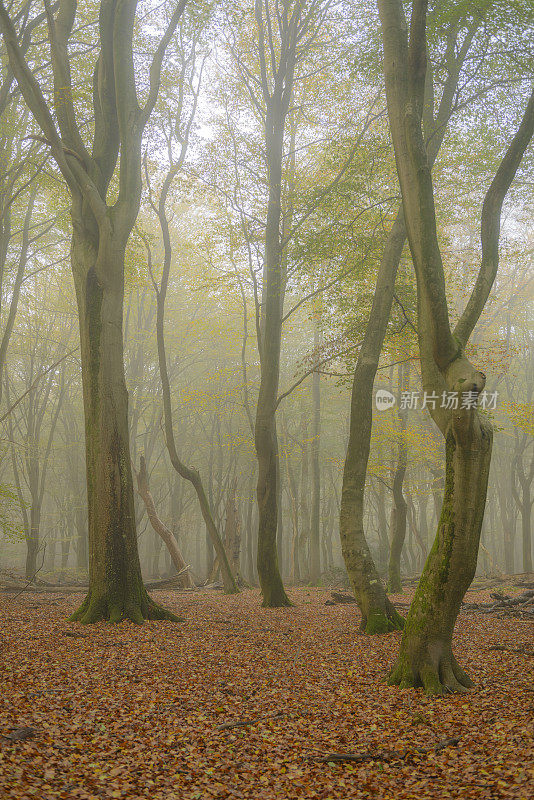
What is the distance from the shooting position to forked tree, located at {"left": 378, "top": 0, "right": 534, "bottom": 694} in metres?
4.63

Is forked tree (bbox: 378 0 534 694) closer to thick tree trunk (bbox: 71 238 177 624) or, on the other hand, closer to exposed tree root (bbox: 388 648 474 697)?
exposed tree root (bbox: 388 648 474 697)

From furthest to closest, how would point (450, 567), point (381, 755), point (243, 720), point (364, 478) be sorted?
point (364, 478) → point (450, 567) → point (243, 720) → point (381, 755)

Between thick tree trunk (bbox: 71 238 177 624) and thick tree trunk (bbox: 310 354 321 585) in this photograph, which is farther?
thick tree trunk (bbox: 310 354 321 585)

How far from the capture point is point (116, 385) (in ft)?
27.3

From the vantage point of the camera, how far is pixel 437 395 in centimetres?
486

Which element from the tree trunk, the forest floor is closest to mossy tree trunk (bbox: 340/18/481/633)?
the forest floor

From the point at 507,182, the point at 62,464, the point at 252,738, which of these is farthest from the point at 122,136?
the point at 62,464

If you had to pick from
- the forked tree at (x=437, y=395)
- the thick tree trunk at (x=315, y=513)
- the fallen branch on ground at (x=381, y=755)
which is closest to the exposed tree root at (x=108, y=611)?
the forked tree at (x=437, y=395)

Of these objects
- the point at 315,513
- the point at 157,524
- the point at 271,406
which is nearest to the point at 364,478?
the point at 271,406

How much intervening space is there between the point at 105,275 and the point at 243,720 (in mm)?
6395

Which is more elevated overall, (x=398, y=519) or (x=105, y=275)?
(x=105, y=275)

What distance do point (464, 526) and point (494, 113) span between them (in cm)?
787

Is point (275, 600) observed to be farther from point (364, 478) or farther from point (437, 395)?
point (437, 395)

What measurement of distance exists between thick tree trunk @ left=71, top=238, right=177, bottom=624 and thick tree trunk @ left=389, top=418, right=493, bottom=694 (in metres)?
4.24
